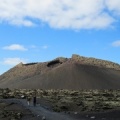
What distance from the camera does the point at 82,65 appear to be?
19062 cm

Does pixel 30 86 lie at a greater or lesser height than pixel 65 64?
lesser

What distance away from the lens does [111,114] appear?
42.2m

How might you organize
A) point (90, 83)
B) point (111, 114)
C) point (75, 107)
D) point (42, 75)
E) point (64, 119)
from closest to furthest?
point (64, 119), point (111, 114), point (75, 107), point (90, 83), point (42, 75)

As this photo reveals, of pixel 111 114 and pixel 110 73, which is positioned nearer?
pixel 111 114

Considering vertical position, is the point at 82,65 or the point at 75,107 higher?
the point at 82,65

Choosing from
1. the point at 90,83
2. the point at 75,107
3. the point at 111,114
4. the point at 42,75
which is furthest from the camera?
the point at 42,75

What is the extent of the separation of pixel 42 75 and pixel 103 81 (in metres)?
32.7

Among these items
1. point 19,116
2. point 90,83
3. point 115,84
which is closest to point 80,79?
point 90,83

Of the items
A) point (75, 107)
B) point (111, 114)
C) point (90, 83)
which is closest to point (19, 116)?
point (111, 114)

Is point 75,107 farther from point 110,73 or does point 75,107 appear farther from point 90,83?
point 110,73

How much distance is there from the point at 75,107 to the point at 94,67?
134m

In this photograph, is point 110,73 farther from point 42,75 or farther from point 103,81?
point 42,75

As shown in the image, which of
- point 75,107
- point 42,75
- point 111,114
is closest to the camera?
point 111,114

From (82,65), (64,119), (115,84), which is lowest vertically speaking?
(64,119)
